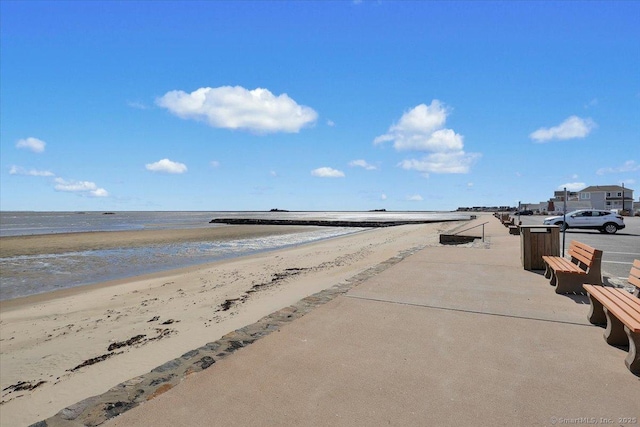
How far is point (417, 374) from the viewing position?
3.28m

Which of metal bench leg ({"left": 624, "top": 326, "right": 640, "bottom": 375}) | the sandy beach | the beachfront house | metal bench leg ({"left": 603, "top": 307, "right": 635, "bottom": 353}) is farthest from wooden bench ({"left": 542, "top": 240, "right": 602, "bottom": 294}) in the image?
the beachfront house

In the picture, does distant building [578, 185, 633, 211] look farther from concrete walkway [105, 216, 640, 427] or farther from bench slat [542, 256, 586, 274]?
concrete walkway [105, 216, 640, 427]

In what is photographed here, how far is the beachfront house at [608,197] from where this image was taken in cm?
6812

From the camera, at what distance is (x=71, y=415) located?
2713mm

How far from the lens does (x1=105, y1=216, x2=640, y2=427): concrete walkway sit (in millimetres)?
2699

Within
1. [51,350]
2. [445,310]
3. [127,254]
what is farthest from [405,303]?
[127,254]

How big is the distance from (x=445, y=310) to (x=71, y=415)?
14.5 ft

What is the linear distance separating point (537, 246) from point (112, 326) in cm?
919

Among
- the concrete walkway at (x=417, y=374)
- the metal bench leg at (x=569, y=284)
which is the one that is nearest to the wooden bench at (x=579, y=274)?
the metal bench leg at (x=569, y=284)

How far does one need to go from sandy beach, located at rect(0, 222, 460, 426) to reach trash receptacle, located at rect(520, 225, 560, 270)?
4.46m

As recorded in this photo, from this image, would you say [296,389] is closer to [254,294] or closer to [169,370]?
[169,370]

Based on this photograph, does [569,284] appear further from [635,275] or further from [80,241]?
[80,241]

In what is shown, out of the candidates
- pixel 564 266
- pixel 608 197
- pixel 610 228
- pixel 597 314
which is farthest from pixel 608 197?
pixel 597 314

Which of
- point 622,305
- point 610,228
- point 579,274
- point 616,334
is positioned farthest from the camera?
point 610,228
